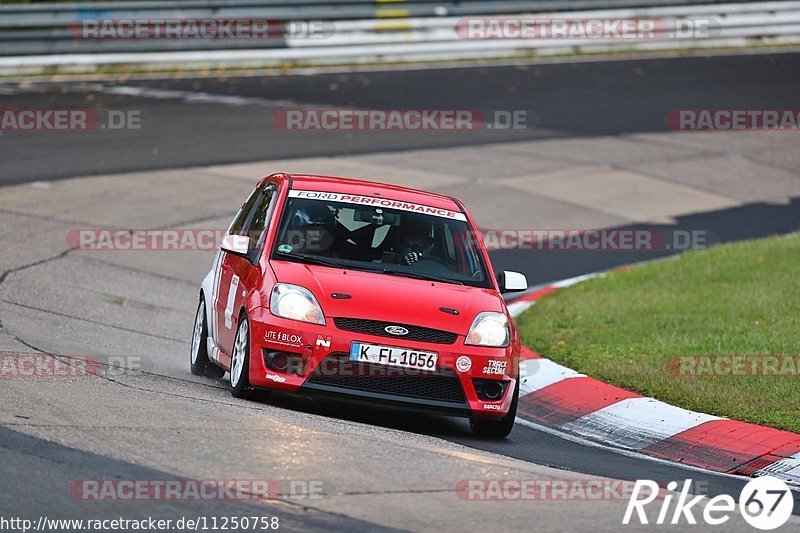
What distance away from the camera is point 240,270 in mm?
9234

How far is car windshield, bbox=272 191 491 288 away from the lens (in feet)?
29.6

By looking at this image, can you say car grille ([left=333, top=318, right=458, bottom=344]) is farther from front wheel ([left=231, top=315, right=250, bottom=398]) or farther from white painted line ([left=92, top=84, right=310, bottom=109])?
white painted line ([left=92, top=84, right=310, bottom=109])

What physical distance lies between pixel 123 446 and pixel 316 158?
43.8 ft

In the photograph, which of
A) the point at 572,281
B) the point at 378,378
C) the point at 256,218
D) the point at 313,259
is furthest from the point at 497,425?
the point at 572,281

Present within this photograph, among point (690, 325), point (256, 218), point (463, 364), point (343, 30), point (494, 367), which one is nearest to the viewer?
point (463, 364)

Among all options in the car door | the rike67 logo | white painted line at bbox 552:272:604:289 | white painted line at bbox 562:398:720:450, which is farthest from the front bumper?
white painted line at bbox 552:272:604:289

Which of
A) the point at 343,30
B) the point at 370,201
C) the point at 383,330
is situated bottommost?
the point at 383,330

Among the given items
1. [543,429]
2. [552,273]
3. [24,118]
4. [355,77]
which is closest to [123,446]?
[543,429]

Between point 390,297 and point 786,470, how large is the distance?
252 centimetres

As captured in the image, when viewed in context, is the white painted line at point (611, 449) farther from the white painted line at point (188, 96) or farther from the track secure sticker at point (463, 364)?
the white painted line at point (188, 96)

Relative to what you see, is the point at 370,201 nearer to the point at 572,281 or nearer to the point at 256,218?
the point at 256,218

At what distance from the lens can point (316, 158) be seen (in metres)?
19.8

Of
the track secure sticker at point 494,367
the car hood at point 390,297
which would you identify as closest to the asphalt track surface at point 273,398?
the track secure sticker at point 494,367

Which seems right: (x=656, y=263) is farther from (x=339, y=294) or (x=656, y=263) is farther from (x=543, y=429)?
(x=339, y=294)
